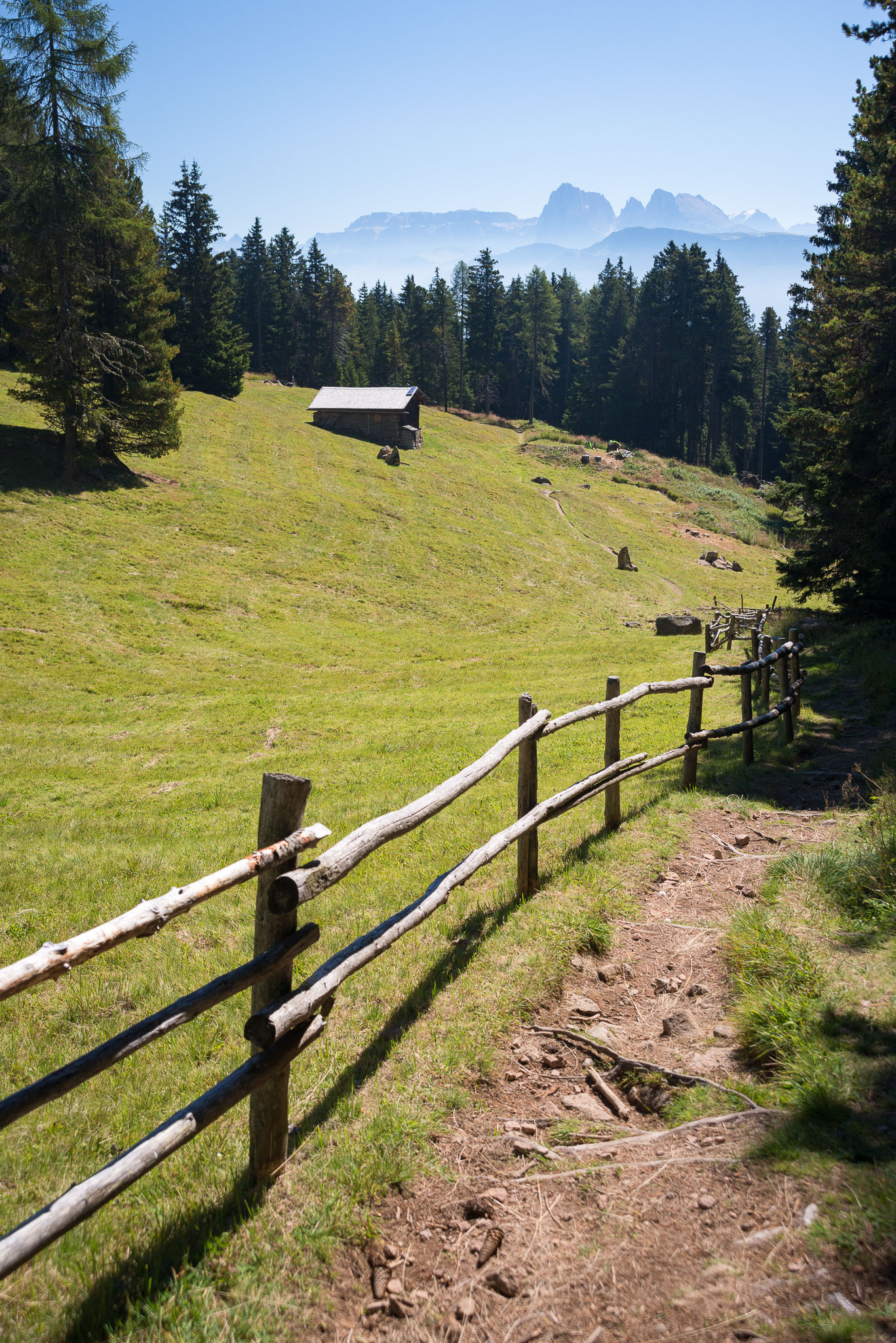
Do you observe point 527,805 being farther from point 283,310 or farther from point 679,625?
point 283,310

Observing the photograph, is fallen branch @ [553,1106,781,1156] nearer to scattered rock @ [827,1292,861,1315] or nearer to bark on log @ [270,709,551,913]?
scattered rock @ [827,1292,861,1315]

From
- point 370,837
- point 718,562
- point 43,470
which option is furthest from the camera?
point 718,562

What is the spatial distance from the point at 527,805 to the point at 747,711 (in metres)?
4.83

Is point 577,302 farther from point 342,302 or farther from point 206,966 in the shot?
point 206,966

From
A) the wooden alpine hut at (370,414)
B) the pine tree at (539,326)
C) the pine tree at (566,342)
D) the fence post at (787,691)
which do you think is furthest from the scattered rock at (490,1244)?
the pine tree at (566,342)

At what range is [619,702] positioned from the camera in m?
7.88

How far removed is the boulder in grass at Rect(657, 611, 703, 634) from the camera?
3048 centimetres

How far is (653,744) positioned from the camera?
1209 cm

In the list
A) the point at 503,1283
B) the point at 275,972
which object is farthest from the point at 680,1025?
the point at 275,972

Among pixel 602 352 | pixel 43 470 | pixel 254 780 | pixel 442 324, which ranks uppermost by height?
pixel 442 324

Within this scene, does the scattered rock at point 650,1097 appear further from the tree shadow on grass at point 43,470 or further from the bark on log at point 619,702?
the tree shadow on grass at point 43,470

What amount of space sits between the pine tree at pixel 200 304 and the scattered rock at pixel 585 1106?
217 ft

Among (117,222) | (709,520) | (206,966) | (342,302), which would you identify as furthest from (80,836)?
(342,302)

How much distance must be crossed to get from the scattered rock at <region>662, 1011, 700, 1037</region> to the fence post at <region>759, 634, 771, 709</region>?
8962 mm
